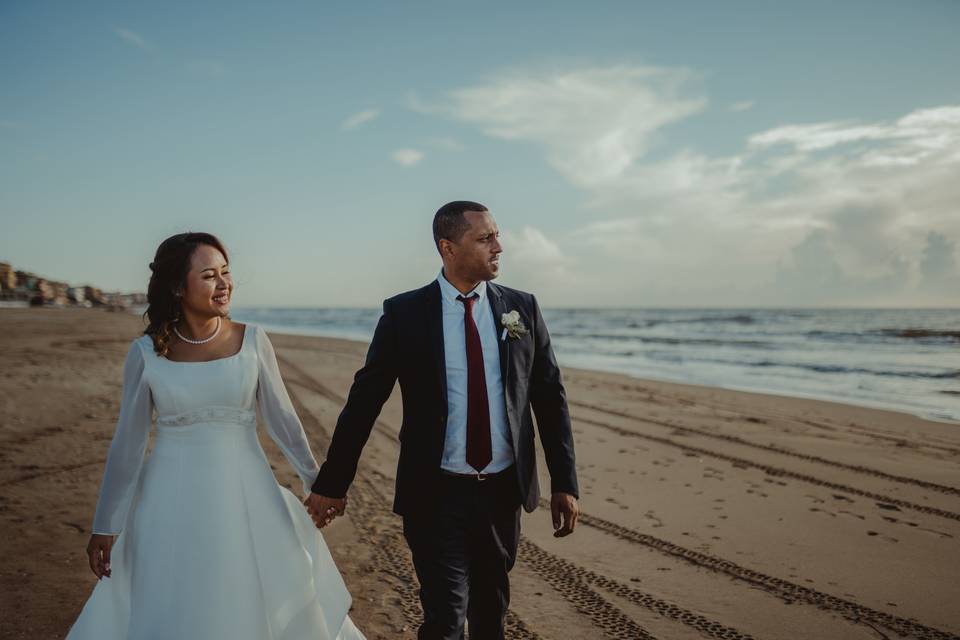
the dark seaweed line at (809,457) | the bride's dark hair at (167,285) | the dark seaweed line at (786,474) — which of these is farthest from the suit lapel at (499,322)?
the dark seaweed line at (809,457)

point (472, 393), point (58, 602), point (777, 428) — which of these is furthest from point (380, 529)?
point (777, 428)

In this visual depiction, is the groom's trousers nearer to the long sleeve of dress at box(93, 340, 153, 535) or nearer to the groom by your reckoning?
the groom

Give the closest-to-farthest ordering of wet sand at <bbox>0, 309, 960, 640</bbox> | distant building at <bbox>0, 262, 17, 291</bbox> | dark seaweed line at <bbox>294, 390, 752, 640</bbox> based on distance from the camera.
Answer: dark seaweed line at <bbox>294, 390, 752, 640</bbox> → wet sand at <bbox>0, 309, 960, 640</bbox> → distant building at <bbox>0, 262, 17, 291</bbox>

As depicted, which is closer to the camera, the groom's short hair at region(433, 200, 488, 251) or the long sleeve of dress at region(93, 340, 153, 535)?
the long sleeve of dress at region(93, 340, 153, 535)

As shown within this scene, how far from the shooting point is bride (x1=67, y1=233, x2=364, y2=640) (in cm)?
253

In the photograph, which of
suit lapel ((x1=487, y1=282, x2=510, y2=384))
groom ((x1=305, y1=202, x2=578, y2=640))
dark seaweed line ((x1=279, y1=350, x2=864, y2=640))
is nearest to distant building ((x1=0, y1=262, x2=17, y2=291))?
dark seaweed line ((x1=279, y1=350, x2=864, y2=640))

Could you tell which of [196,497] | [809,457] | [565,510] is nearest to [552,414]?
[565,510]

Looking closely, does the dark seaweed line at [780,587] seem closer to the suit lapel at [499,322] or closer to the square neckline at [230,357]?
the suit lapel at [499,322]

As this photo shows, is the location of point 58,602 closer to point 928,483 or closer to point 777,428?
point 928,483

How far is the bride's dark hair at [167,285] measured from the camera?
2.74m

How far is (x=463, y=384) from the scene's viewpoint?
286 cm

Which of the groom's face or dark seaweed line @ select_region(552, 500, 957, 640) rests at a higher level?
the groom's face

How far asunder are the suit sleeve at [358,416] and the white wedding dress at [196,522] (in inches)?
8.7

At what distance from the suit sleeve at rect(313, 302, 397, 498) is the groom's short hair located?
0.44m
